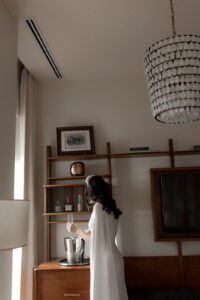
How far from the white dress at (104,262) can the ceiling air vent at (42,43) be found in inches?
64.4

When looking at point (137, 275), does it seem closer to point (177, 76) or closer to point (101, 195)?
point (101, 195)

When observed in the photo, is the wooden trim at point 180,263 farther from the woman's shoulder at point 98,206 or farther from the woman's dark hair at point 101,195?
the woman's shoulder at point 98,206

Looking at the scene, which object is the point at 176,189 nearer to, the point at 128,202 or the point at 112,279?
the point at 128,202

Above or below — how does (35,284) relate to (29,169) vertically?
Answer: below

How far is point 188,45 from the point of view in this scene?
1.39 meters

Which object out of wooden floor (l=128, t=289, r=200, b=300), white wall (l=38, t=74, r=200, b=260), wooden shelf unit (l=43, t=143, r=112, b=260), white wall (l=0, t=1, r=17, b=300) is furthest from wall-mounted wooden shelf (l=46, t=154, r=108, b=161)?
wooden floor (l=128, t=289, r=200, b=300)

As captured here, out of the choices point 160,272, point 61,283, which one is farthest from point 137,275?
point 61,283

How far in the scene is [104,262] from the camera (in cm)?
252

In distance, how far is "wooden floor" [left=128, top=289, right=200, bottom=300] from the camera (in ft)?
8.91

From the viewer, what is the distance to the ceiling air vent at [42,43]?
259cm

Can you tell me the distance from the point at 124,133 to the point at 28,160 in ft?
3.88

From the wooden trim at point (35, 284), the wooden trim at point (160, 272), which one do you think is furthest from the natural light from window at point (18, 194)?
the wooden trim at point (160, 272)

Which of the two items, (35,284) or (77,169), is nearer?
(35,284)

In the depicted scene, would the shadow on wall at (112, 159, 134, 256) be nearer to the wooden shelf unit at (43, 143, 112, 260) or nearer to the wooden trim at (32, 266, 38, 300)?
the wooden shelf unit at (43, 143, 112, 260)
